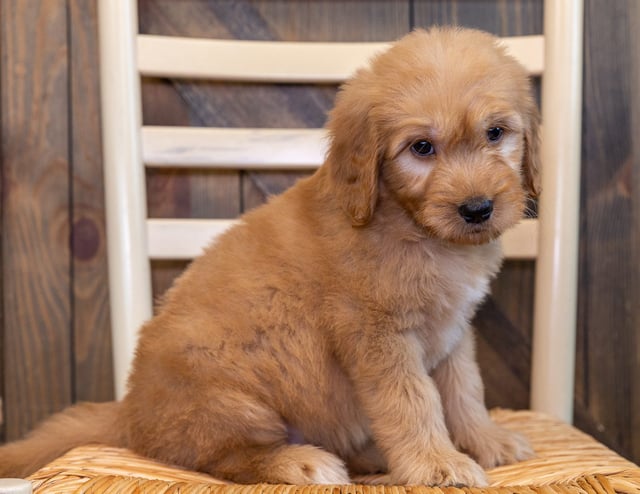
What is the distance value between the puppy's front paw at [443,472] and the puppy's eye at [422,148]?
1.59ft

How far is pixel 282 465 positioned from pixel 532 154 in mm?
690

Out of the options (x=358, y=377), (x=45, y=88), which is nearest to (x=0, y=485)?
(x=358, y=377)

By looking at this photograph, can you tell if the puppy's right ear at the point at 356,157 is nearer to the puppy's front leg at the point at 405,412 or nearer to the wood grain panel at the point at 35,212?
the puppy's front leg at the point at 405,412

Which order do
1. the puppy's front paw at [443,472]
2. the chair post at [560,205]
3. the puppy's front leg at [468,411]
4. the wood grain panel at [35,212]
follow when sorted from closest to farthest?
the puppy's front paw at [443,472], the puppy's front leg at [468,411], the chair post at [560,205], the wood grain panel at [35,212]

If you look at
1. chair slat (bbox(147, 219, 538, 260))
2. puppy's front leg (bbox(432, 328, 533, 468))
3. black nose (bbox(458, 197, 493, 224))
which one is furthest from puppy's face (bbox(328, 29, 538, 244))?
chair slat (bbox(147, 219, 538, 260))

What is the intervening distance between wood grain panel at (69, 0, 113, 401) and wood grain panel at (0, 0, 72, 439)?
0.02 meters

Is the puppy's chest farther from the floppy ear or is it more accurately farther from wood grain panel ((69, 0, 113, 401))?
wood grain panel ((69, 0, 113, 401))

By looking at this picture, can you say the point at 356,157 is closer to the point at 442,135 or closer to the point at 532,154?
the point at 442,135

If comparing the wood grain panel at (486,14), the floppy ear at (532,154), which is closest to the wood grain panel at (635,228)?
the wood grain panel at (486,14)

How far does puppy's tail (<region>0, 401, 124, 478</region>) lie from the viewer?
1425mm

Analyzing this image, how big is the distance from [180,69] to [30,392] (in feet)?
3.13

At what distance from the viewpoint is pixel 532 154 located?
4.63ft

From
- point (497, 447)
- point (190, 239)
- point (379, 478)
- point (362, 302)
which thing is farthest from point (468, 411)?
→ point (190, 239)

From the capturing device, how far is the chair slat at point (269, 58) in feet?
5.94
